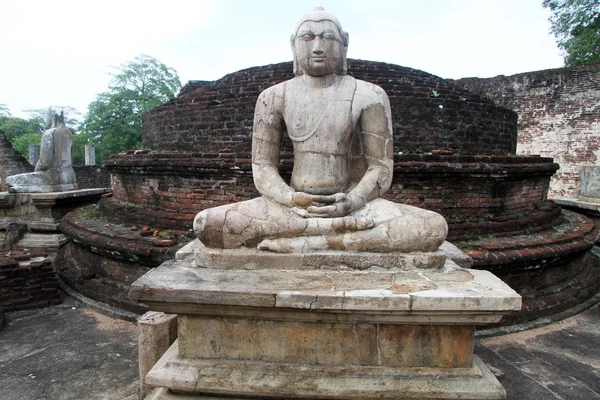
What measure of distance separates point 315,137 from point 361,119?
314 mm

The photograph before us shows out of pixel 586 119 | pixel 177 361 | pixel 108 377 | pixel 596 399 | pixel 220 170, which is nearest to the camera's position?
pixel 177 361

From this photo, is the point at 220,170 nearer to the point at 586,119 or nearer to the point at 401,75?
the point at 401,75

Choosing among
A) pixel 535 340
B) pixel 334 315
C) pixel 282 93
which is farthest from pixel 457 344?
pixel 535 340

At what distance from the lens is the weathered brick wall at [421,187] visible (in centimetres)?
475

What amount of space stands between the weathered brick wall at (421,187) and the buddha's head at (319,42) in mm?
2104

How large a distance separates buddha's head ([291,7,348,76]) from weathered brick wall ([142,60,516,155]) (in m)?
2.89

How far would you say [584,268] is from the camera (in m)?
5.19

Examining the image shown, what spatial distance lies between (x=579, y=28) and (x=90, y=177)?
60.5 ft

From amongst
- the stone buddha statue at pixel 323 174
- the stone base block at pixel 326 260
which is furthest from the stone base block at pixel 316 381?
the stone buddha statue at pixel 323 174

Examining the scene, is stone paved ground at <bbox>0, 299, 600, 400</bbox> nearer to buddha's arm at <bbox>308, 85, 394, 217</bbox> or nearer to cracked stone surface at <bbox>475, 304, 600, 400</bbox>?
cracked stone surface at <bbox>475, 304, 600, 400</bbox>

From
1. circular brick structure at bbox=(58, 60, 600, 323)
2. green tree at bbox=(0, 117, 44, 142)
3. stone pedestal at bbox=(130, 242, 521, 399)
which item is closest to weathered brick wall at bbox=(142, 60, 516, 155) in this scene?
circular brick structure at bbox=(58, 60, 600, 323)

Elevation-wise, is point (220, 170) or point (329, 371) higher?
point (220, 170)

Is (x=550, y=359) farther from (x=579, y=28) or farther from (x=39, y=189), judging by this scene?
(x=579, y=28)

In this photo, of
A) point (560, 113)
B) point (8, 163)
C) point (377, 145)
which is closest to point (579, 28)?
point (560, 113)
